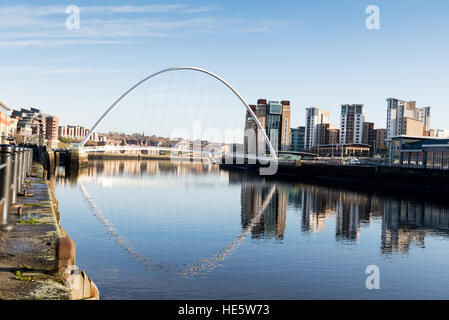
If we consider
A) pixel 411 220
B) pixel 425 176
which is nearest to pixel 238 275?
pixel 411 220

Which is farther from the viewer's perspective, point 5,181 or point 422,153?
point 422,153

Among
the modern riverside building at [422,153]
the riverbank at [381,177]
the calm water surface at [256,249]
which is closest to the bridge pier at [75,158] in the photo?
the riverbank at [381,177]

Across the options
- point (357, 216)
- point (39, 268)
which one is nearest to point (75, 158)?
point (357, 216)

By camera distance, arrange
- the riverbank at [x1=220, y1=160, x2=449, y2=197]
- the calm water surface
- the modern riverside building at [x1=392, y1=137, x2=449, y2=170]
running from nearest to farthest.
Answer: the calm water surface
the riverbank at [x1=220, y1=160, x2=449, y2=197]
the modern riverside building at [x1=392, y1=137, x2=449, y2=170]

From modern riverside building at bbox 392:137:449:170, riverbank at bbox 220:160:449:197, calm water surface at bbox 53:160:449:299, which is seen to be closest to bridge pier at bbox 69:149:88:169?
riverbank at bbox 220:160:449:197

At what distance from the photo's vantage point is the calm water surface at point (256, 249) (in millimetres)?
13492

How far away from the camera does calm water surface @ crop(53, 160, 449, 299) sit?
13.5 m

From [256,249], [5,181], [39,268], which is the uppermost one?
[5,181]

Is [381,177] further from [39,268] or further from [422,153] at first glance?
[39,268]

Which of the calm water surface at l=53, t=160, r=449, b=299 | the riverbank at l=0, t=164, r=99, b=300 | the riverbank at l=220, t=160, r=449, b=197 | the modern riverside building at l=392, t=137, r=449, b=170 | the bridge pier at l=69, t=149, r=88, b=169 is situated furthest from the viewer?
the bridge pier at l=69, t=149, r=88, b=169

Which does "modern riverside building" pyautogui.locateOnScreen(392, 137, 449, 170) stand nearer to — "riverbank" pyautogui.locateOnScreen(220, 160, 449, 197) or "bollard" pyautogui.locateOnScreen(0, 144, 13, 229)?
"riverbank" pyautogui.locateOnScreen(220, 160, 449, 197)

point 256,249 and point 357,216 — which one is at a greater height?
point 256,249

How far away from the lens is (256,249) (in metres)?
19.4

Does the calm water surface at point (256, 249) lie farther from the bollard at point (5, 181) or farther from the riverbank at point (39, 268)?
the bollard at point (5, 181)
